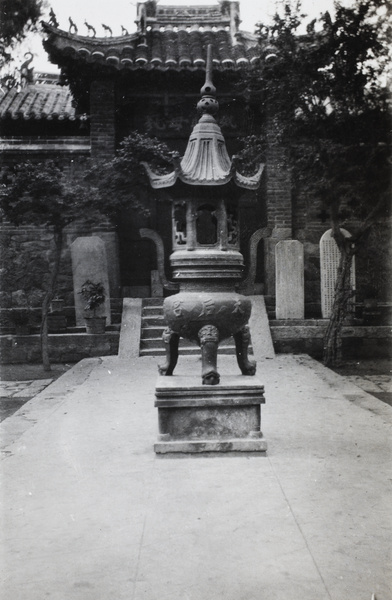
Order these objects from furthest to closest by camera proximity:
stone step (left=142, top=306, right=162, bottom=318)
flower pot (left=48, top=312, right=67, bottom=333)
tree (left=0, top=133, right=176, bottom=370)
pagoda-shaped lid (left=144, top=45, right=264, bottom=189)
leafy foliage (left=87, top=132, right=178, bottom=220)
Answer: stone step (left=142, top=306, right=162, bottom=318) → flower pot (left=48, top=312, right=67, bottom=333) → leafy foliage (left=87, top=132, right=178, bottom=220) → tree (left=0, top=133, right=176, bottom=370) → pagoda-shaped lid (left=144, top=45, right=264, bottom=189)

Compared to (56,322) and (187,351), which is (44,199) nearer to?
(56,322)

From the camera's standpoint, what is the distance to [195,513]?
118 inches

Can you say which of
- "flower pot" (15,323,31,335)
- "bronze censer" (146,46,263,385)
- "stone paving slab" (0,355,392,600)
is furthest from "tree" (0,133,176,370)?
"stone paving slab" (0,355,392,600)

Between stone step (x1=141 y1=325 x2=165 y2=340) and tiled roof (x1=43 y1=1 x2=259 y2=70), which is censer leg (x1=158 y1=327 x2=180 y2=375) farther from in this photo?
tiled roof (x1=43 y1=1 x2=259 y2=70)

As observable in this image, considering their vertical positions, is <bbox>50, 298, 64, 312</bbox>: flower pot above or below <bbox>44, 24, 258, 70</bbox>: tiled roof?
below

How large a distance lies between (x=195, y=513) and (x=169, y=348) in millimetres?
1654

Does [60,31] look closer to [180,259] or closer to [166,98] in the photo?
[166,98]

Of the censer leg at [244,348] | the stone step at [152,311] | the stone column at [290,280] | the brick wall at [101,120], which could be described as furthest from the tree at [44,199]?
the censer leg at [244,348]

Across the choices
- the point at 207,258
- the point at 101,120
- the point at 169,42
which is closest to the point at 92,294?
the point at 101,120

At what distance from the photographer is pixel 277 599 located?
2.19 m

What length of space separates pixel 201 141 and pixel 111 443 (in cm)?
235

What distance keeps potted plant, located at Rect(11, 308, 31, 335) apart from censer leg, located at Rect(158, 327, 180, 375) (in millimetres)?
5966

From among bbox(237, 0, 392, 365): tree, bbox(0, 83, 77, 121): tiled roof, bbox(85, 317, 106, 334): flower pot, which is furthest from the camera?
bbox(0, 83, 77, 121): tiled roof

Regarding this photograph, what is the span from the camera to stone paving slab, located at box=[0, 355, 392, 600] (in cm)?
232
